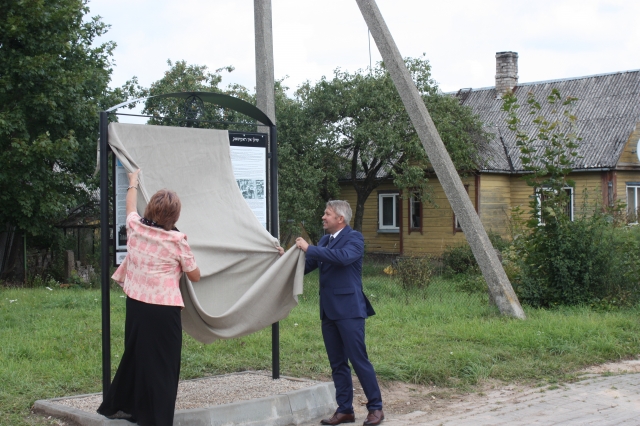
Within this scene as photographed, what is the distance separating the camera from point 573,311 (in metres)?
11.9

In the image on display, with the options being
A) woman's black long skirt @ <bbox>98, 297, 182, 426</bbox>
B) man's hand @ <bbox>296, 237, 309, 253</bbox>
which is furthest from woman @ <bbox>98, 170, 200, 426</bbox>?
man's hand @ <bbox>296, 237, 309, 253</bbox>

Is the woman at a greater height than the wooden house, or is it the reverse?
the wooden house

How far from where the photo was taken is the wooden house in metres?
25.3

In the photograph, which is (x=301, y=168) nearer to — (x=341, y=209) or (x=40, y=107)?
(x=40, y=107)

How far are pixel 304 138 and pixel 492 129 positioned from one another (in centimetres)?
940

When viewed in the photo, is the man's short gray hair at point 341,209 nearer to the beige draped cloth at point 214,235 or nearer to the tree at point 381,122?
the beige draped cloth at point 214,235

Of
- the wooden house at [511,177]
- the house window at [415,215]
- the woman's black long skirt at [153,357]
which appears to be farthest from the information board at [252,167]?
the house window at [415,215]

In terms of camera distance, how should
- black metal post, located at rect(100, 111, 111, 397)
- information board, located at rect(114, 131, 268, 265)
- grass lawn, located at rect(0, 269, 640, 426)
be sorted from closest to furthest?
black metal post, located at rect(100, 111, 111, 397) < information board, located at rect(114, 131, 268, 265) < grass lawn, located at rect(0, 269, 640, 426)

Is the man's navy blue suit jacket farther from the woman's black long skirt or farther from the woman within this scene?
the woman's black long skirt

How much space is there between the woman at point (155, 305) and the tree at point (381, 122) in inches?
668

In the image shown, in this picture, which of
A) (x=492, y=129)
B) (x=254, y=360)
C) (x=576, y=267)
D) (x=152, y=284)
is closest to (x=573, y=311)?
(x=576, y=267)

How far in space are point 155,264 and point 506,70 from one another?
91.4 feet

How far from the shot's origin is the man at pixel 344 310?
20.3ft

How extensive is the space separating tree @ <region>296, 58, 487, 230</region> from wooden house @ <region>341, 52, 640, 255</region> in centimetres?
172
